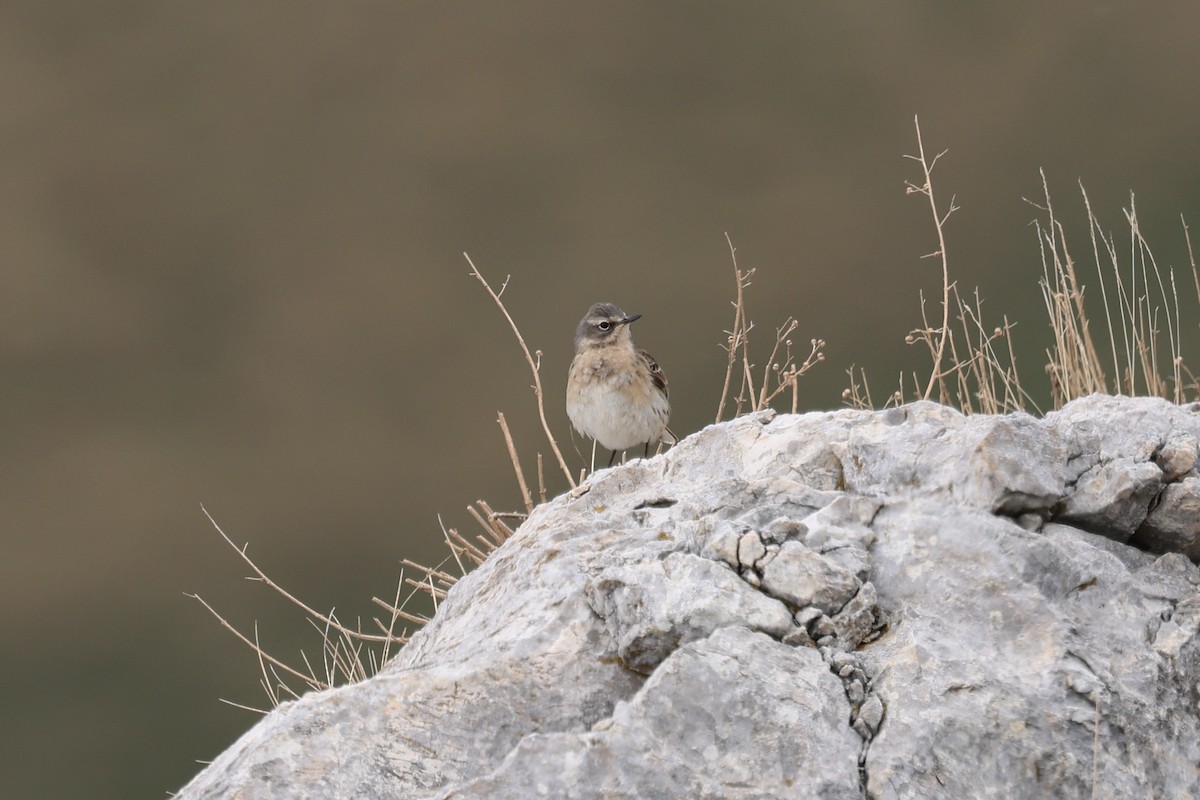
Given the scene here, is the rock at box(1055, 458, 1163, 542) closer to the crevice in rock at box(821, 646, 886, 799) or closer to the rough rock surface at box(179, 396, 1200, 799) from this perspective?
the rough rock surface at box(179, 396, 1200, 799)

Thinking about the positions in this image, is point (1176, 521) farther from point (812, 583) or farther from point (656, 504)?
point (656, 504)

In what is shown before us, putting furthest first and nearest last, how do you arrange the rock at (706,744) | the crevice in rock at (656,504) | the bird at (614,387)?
the bird at (614,387) < the crevice in rock at (656,504) < the rock at (706,744)

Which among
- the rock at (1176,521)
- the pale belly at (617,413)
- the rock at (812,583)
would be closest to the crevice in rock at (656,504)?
the rock at (812,583)

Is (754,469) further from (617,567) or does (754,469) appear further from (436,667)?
(436,667)

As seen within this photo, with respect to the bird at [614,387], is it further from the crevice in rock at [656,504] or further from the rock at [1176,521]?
the rock at [1176,521]

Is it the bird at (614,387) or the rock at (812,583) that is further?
the bird at (614,387)

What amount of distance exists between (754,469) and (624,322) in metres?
3.53

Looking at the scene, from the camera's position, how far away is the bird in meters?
7.09

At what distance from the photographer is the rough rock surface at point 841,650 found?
2.87 metres

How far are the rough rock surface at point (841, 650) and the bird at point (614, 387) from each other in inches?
138

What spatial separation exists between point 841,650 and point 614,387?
4.10 meters

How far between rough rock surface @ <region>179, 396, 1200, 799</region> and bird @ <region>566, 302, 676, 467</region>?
349 cm

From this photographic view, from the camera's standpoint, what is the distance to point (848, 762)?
2867 millimetres

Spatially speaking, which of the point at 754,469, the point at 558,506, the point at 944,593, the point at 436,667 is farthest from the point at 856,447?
the point at 436,667
